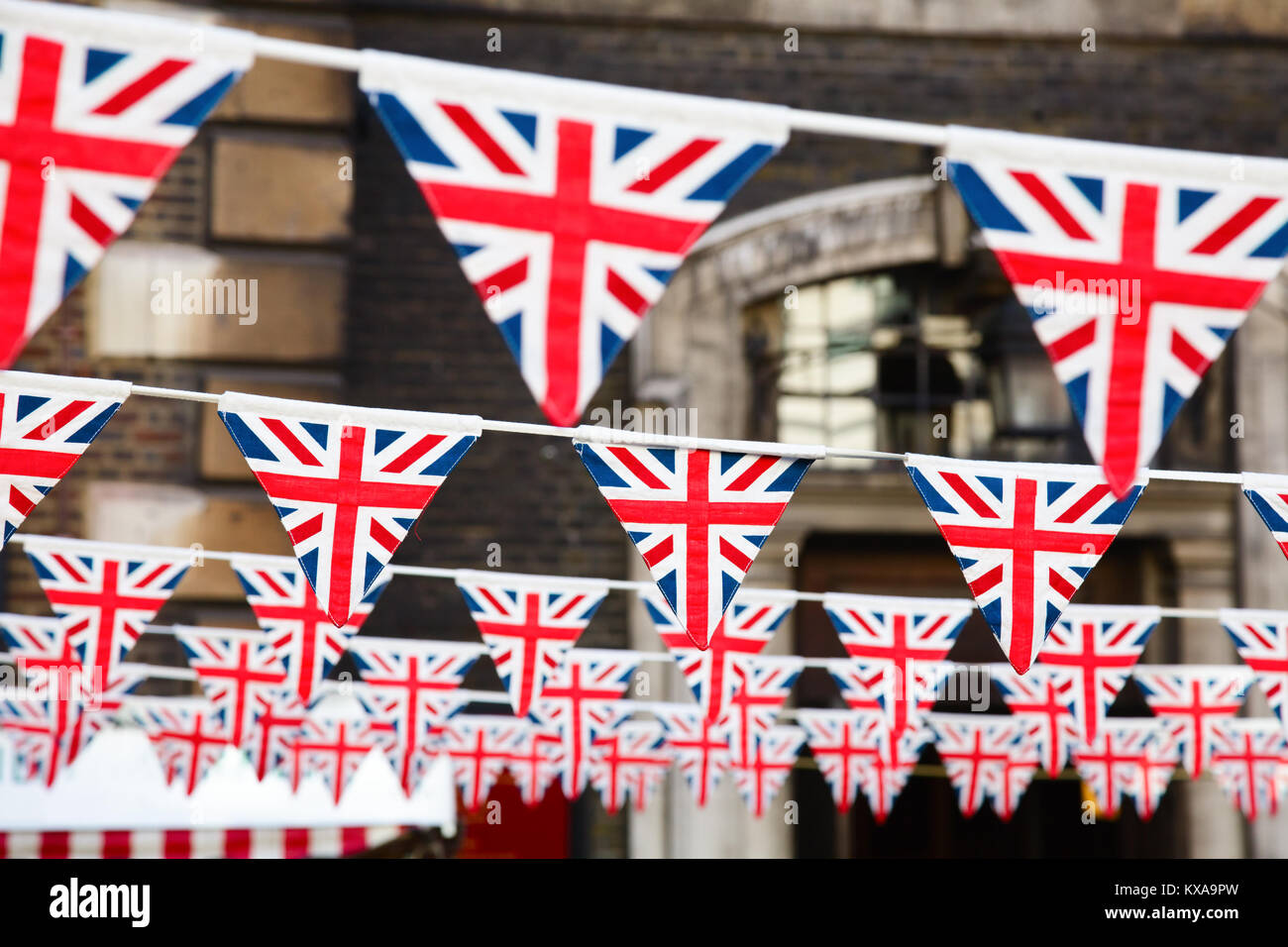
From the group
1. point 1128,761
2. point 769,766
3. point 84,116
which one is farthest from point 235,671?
point 1128,761

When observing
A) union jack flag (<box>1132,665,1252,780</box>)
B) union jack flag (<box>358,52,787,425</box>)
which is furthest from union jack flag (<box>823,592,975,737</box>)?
union jack flag (<box>358,52,787,425</box>)

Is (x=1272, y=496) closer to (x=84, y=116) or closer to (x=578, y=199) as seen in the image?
(x=578, y=199)

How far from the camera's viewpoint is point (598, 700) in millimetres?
8211

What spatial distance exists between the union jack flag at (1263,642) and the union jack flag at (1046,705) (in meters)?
0.85

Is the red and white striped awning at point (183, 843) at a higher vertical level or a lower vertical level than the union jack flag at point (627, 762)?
lower

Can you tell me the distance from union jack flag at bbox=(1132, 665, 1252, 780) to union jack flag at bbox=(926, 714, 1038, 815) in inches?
31.9

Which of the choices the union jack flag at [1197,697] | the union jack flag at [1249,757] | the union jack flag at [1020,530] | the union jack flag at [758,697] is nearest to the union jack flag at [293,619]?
the union jack flag at [758,697]

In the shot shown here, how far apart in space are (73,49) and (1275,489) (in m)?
3.96

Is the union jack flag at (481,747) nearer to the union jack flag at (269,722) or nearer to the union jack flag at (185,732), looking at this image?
the union jack flag at (269,722)

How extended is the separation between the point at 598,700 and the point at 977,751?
222 centimetres

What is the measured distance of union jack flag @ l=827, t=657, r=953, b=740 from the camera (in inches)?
294

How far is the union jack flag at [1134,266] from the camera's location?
12.9 ft

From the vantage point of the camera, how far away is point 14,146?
3471 millimetres

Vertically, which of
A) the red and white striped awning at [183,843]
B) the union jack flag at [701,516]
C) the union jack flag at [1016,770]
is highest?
the union jack flag at [701,516]
